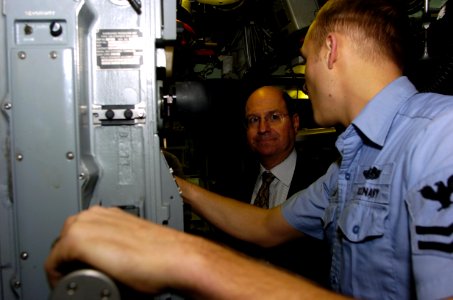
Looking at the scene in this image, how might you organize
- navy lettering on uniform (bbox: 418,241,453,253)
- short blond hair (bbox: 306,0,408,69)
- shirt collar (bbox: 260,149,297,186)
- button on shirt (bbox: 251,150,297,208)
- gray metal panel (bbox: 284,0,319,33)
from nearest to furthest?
navy lettering on uniform (bbox: 418,241,453,253) → short blond hair (bbox: 306,0,408,69) → button on shirt (bbox: 251,150,297,208) → shirt collar (bbox: 260,149,297,186) → gray metal panel (bbox: 284,0,319,33)

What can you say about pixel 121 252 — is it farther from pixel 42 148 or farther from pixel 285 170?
pixel 285 170

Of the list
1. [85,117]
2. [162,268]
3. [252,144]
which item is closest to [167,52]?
[85,117]

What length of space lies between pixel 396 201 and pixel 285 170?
80.3 inches

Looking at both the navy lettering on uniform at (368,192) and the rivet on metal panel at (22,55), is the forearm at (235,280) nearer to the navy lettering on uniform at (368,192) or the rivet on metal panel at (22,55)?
the navy lettering on uniform at (368,192)

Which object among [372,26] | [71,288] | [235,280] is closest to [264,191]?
[372,26]

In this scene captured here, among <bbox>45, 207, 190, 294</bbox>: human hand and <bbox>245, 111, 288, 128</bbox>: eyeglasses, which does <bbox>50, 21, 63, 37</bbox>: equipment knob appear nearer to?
<bbox>45, 207, 190, 294</bbox>: human hand

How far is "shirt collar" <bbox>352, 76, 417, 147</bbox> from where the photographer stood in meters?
1.36

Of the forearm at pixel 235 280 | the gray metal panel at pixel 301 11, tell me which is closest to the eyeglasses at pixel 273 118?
the gray metal panel at pixel 301 11

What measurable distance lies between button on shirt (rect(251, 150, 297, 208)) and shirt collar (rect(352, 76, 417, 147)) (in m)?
1.72

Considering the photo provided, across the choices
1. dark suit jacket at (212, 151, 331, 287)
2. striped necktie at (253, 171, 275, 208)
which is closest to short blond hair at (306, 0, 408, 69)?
dark suit jacket at (212, 151, 331, 287)

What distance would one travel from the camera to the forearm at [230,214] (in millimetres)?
2148

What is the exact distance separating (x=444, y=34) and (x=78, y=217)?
2.24 m

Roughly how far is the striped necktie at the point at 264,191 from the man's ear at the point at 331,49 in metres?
1.78

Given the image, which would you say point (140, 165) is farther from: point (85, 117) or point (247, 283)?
point (247, 283)
